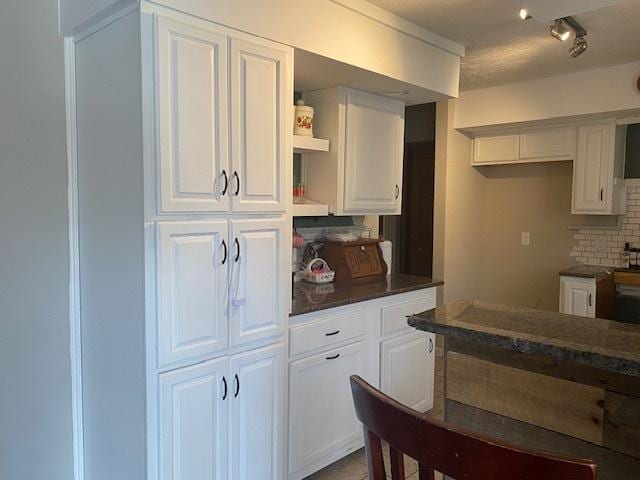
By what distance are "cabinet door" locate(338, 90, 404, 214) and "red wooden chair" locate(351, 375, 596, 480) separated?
82.5 inches

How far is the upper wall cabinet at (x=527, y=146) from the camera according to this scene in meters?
4.06

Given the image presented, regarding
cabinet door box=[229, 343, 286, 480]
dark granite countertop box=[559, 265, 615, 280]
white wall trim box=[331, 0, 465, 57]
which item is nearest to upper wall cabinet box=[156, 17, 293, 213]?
white wall trim box=[331, 0, 465, 57]

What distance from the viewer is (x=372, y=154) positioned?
3.01 m

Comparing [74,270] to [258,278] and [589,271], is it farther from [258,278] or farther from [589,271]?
[589,271]

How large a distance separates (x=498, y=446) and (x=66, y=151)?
2000 millimetres

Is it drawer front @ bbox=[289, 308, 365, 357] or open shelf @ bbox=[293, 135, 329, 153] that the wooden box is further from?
open shelf @ bbox=[293, 135, 329, 153]

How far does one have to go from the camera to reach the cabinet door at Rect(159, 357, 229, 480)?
1.77 m

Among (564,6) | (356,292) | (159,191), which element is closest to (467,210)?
(356,292)

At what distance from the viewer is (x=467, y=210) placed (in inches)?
183

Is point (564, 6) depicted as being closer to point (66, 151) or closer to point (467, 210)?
point (66, 151)

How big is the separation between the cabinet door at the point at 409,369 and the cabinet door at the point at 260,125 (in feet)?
3.96

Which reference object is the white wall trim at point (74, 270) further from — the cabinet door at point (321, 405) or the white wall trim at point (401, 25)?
the white wall trim at point (401, 25)

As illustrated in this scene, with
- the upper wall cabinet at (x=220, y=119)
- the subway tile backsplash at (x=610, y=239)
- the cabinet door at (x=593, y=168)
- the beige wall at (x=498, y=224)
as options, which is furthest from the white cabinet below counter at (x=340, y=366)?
the subway tile backsplash at (x=610, y=239)

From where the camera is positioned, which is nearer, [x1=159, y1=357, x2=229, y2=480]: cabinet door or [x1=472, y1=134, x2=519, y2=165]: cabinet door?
[x1=159, y1=357, x2=229, y2=480]: cabinet door
